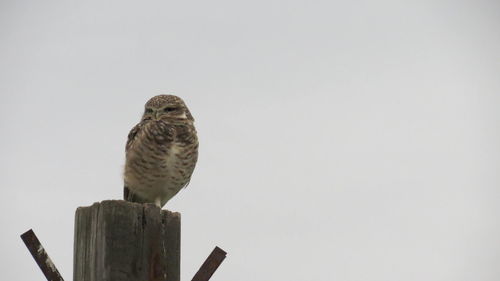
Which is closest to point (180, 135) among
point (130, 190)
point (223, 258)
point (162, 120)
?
point (162, 120)

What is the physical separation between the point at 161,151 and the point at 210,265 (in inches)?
112

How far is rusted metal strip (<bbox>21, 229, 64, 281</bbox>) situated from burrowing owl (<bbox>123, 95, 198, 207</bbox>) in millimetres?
2934

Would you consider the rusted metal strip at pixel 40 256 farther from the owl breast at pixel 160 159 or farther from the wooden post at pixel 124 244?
the owl breast at pixel 160 159

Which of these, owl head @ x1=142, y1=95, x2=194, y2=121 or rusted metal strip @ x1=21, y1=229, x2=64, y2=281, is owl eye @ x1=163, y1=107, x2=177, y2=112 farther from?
rusted metal strip @ x1=21, y1=229, x2=64, y2=281

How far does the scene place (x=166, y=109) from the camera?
6047 millimetres

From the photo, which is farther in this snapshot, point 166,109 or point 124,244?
point 166,109

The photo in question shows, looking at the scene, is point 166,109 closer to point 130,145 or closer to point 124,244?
point 130,145

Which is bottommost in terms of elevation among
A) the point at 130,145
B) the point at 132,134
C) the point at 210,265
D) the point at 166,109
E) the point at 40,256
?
the point at 40,256

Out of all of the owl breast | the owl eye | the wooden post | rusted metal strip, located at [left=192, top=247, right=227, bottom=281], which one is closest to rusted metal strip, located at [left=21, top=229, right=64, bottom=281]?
the wooden post

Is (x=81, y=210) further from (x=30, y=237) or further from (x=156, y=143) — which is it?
(x=156, y=143)

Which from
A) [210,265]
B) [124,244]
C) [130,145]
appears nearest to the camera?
[124,244]

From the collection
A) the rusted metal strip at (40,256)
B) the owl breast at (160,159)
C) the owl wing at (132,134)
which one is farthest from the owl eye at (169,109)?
the rusted metal strip at (40,256)

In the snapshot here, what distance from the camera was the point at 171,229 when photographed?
2.97 metres

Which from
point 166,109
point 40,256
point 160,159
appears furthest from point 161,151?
point 40,256
